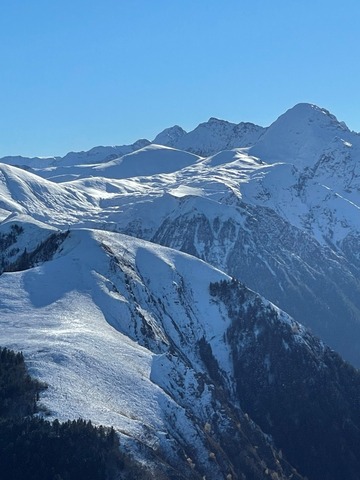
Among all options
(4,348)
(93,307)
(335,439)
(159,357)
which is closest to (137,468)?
(4,348)

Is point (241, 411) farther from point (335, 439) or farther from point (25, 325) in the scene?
point (25, 325)

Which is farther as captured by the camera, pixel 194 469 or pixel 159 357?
pixel 159 357

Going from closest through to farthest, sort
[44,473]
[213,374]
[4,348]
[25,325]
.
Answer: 1. [44,473]
2. [4,348]
3. [25,325]
4. [213,374]

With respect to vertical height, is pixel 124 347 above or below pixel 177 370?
above

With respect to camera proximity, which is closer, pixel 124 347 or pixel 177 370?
pixel 124 347

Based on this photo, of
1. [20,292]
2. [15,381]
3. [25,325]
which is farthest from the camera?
[20,292]

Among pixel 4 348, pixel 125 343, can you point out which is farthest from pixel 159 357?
pixel 4 348

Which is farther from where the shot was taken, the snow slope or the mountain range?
the mountain range

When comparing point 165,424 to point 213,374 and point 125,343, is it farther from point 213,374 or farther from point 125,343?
point 213,374

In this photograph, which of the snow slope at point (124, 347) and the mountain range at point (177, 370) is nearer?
the snow slope at point (124, 347)
